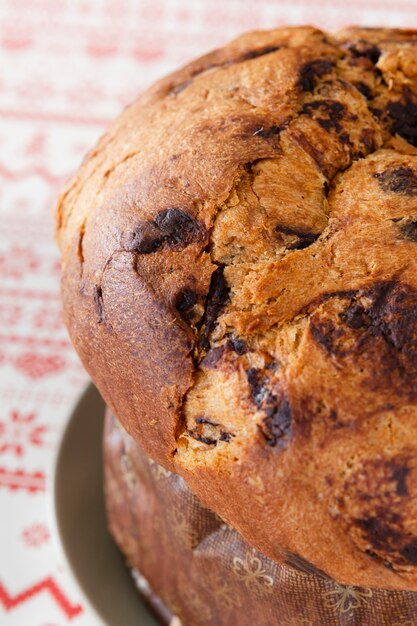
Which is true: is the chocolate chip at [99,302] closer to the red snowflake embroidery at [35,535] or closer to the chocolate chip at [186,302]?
the chocolate chip at [186,302]

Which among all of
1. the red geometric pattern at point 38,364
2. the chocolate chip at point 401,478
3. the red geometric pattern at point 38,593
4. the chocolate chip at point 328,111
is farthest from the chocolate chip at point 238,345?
the red geometric pattern at point 38,364

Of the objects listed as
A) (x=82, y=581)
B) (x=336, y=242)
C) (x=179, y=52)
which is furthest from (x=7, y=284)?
(x=336, y=242)

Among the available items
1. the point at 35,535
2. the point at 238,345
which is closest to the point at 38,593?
the point at 35,535

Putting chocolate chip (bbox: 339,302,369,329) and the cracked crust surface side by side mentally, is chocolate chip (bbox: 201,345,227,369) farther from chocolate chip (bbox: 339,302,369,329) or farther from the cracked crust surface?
chocolate chip (bbox: 339,302,369,329)

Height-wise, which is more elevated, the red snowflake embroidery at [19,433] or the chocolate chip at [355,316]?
the chocolate chip at [355,316]

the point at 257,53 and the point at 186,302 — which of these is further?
the point at 257,53

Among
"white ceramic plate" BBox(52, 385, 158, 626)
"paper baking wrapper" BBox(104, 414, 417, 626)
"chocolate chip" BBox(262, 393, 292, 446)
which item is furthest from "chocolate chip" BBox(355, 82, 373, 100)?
"white ceramic plate" BBox(52, 385, 158, 626)

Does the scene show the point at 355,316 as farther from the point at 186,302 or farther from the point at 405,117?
the point at 405,117
